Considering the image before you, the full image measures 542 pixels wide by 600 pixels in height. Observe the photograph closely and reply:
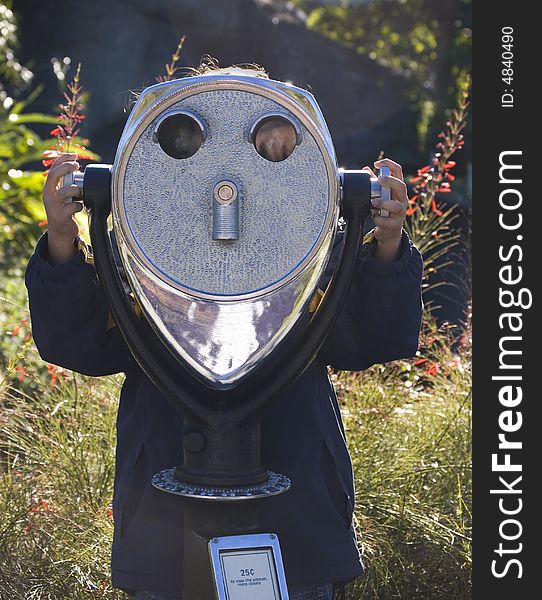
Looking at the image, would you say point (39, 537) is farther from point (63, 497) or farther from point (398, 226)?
point (398, 226)

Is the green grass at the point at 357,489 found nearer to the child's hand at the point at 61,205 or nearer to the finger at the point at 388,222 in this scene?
the child's hand at the point at 61,205

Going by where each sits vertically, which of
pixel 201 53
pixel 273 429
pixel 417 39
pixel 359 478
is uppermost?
pixel 417 39

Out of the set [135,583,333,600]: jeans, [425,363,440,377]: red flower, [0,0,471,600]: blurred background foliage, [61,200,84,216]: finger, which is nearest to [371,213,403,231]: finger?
[61,200,84,216]: finger

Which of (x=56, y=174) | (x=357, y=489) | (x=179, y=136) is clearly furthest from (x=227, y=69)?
(x=357, y=489)

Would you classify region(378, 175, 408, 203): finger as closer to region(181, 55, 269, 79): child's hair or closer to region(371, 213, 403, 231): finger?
region(371, 213, 403, 231): finger

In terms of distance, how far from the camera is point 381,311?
164 centimetres

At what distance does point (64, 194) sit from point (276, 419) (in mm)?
502

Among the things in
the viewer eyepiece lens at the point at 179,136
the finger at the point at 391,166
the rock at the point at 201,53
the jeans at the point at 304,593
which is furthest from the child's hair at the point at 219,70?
the rock at the point at 201,53

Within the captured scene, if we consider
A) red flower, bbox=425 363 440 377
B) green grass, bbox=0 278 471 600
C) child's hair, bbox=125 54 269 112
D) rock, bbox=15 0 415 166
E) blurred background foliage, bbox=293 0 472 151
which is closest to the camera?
child's hair, bbox=125 54 269 112

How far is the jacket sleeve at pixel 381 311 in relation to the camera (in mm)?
1613

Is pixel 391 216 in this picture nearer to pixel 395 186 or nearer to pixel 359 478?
pixel 395 186

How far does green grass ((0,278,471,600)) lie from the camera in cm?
267

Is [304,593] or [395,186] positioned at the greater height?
[395,186]

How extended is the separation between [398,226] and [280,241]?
0.67ft
